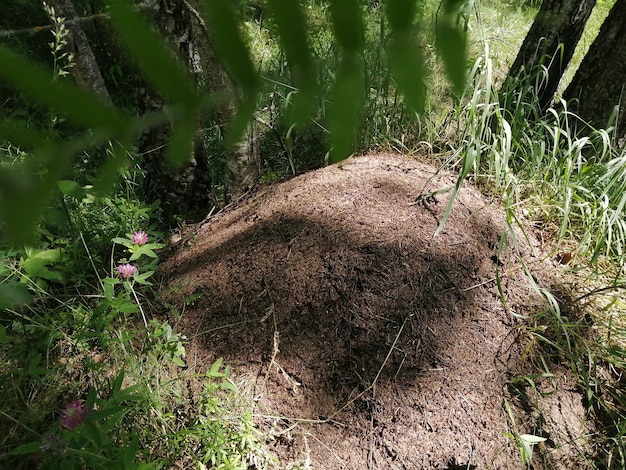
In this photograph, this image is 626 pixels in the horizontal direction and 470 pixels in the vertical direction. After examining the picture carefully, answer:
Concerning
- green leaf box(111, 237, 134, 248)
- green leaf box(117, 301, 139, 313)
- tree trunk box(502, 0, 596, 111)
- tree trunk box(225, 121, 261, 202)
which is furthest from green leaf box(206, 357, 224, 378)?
tree trunk box(502, 0, 596, 111)

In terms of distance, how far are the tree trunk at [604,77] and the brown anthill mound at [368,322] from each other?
0.88m

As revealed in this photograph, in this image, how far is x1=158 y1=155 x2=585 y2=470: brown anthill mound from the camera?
1.58m

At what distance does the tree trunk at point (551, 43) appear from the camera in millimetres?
2348

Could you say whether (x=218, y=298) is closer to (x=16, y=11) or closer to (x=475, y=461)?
(x=475, y=461)

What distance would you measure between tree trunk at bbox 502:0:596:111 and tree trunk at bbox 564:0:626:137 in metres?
0.11

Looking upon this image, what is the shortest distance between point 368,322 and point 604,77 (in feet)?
5.87

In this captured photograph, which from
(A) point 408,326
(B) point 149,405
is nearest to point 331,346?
(A) point 408,326

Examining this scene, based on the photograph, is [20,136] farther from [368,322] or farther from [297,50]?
[368,322]

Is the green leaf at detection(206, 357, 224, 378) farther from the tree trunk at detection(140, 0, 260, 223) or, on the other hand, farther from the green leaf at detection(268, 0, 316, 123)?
the green leaf at detection(268, 0, 316, 123)

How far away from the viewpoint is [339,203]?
202 cm

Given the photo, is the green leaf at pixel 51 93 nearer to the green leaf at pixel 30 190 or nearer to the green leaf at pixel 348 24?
the green leaf at pixel 30 190

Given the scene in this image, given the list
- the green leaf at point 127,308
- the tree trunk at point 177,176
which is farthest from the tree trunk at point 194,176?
the green leaf at point 127,308

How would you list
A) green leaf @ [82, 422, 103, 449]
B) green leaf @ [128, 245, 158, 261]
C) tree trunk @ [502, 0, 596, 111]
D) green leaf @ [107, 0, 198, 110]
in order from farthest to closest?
tree trunk @ [502, 0, 596, 111] < green leaf @ [128, 245, 158, 261] < green leaf @ [82, 422, 103, 449] < green leaf @ [107, 0, 198, 110]

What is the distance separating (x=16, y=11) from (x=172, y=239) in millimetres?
2448
